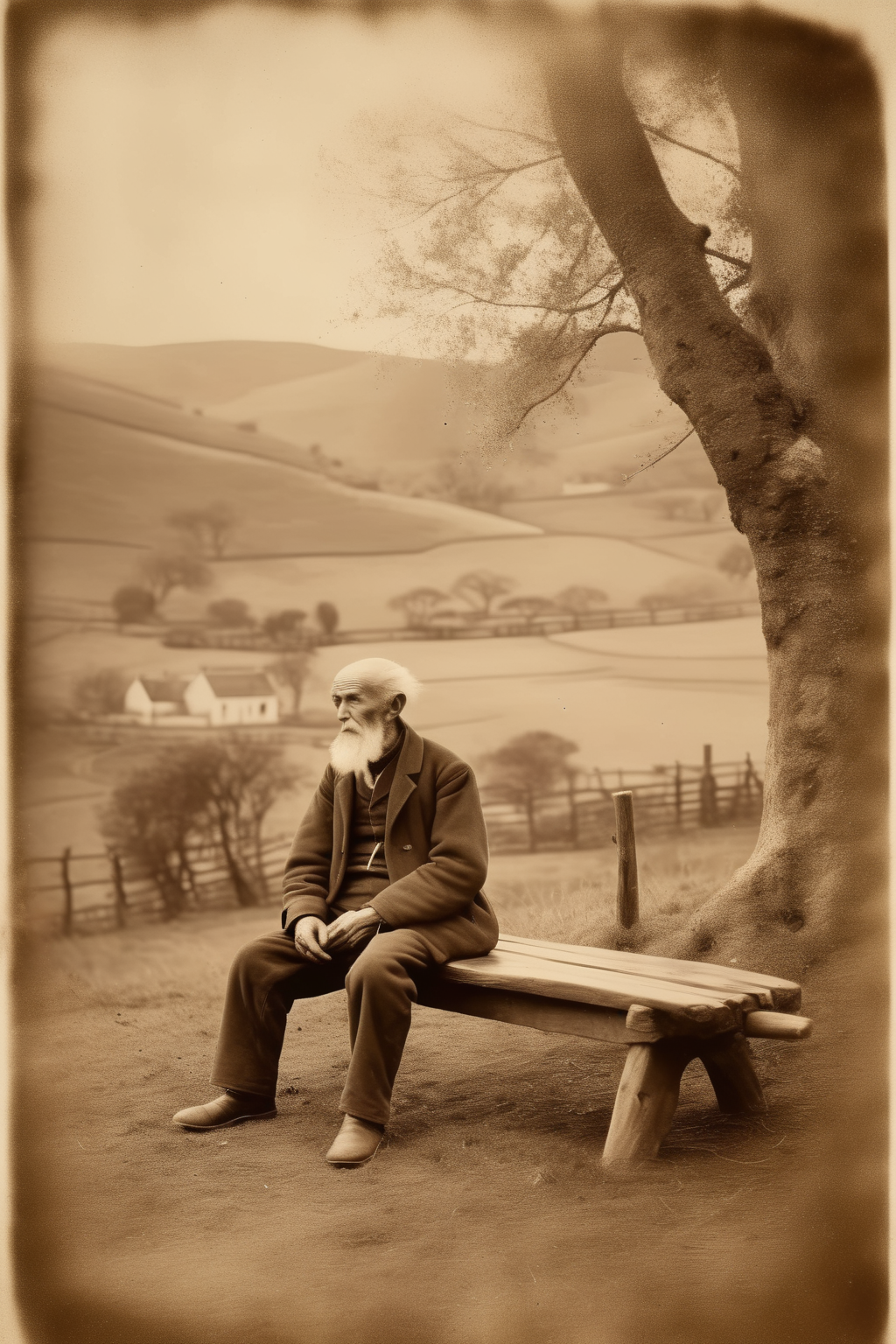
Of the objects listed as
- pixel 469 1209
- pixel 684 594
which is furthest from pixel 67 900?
pixel 684 594

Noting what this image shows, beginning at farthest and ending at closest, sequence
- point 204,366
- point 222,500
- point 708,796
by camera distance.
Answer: point 708,796
point 222,500
point 204,366

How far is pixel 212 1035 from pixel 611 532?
4.88 m

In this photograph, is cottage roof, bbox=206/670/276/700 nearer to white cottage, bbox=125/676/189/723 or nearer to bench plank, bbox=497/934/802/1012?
white cottage, bbox=125/676/189/723

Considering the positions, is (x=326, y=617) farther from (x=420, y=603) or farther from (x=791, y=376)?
(x=791, y=376)

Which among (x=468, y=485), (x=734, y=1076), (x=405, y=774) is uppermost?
(x=468, y=485)

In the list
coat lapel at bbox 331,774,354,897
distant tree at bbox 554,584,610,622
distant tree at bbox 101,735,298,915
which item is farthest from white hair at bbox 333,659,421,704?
distant tree at bbox 554,584,610,622

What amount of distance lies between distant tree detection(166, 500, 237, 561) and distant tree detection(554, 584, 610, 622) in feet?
7.87

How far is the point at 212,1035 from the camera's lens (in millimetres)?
4871

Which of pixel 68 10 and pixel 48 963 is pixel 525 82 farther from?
pixel 48 963

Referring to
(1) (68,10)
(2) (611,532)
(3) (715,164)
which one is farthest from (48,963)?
(2) (611,532)

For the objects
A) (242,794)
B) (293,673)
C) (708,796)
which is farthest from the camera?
(708,796)

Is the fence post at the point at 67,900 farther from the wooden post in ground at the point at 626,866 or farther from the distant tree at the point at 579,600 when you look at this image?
the distant tree at the point at 579,600

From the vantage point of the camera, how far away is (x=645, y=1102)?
10.9ft

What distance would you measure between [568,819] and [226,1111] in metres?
Result: 5.16
